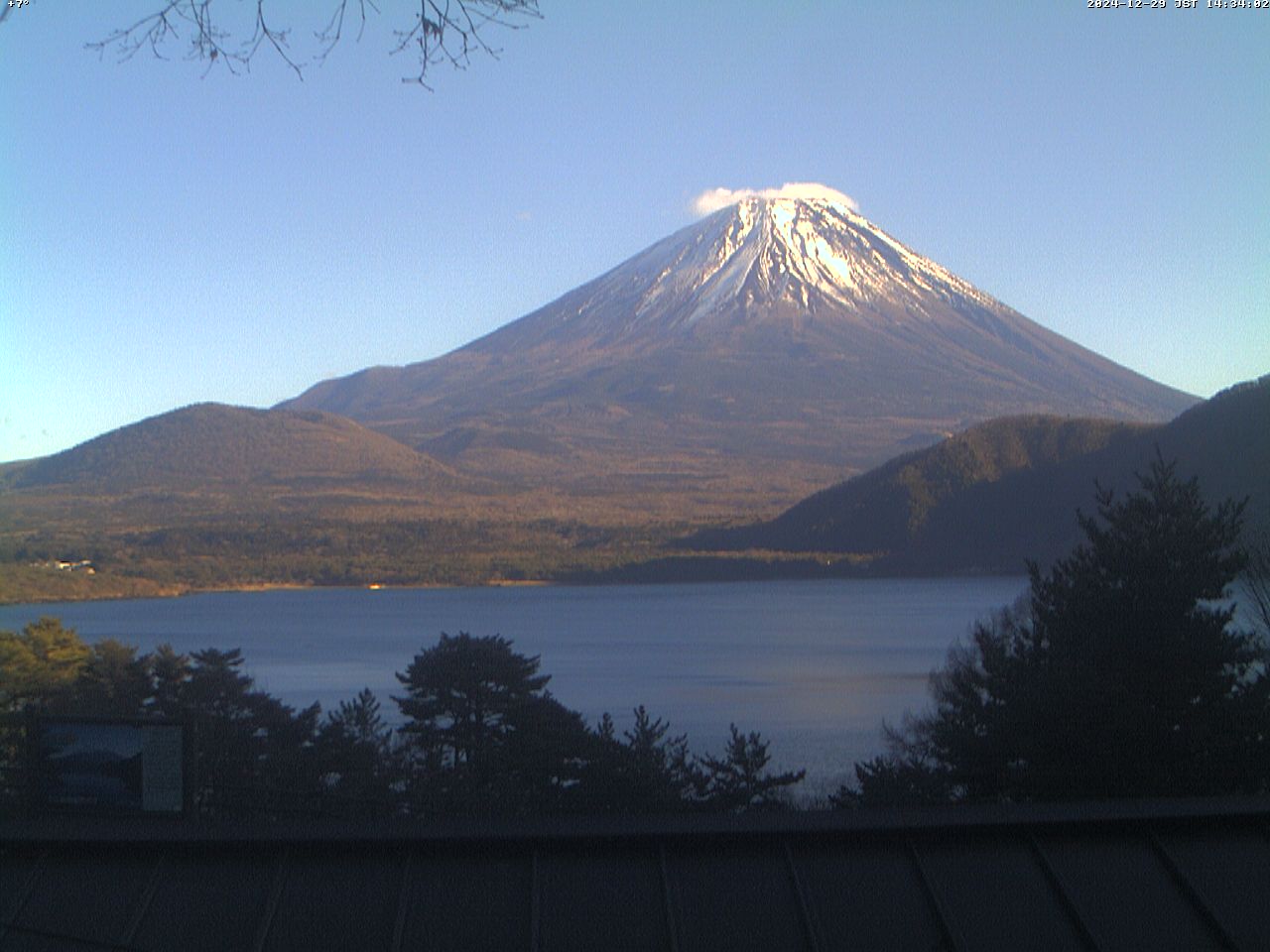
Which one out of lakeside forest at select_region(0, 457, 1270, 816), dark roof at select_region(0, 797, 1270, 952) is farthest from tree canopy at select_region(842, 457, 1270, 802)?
dark roof at select_region(0, 797, 1270, 952)

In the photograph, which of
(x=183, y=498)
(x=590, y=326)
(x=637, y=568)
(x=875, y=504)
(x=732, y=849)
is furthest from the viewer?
(x=590, y=326)

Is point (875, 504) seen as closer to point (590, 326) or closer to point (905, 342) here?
point (905, 342)

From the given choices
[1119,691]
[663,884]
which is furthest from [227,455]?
[663,884]

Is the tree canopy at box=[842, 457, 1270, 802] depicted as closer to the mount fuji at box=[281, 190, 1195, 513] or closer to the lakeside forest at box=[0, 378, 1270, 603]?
the lakeside forest at box=[0, 378, 1270, 603]

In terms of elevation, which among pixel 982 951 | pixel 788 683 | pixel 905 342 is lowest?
pixel 788 683

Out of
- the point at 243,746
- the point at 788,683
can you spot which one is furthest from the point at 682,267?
the point at 243,746

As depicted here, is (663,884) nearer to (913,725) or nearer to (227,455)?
(913,725)

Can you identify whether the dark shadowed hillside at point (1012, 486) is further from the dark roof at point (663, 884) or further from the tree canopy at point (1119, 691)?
the dark roof at point (663, 884)

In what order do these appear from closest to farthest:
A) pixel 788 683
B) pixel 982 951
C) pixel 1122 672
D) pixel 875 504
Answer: pixel 982 951, pixel 1122 672, pixel 788 683, pixel 875 504
